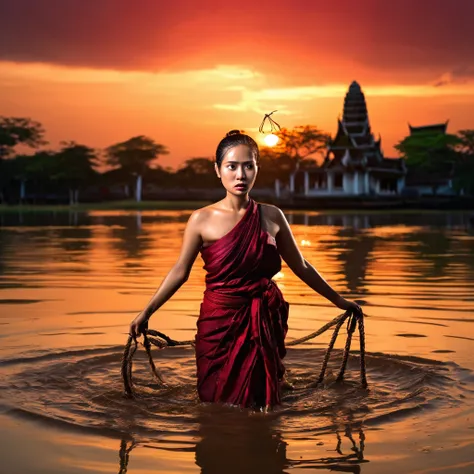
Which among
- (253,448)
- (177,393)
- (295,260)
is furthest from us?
(177,393)

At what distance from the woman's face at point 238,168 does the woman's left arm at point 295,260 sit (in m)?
0.27

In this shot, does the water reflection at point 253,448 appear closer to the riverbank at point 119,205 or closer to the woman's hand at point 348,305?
the woman's hand at point 348,305

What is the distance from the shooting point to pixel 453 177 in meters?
67.9

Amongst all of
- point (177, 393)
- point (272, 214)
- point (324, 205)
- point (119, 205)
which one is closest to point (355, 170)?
point (324, 205)

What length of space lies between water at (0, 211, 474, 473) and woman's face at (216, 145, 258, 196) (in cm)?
115

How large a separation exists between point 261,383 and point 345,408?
1.60 feet

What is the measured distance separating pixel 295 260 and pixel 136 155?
79.5m

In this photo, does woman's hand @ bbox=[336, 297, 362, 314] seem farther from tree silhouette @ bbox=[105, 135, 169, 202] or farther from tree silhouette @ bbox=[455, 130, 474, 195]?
tree silhouette @ bbox=[105, 135, 169, 202]

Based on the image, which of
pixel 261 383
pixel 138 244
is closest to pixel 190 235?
pixel 261 383

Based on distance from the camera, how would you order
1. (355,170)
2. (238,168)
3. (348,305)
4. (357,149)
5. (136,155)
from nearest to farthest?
1. (238,168)
2. (348,305)
3. (355,170)
4. (357,149)
5. (136,155)

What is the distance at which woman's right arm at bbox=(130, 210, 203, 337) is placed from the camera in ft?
16.9

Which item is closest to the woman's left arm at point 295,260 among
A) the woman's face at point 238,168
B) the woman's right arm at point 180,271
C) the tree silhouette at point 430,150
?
the woman's face at point 238,168

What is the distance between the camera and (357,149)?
70062 millimetres

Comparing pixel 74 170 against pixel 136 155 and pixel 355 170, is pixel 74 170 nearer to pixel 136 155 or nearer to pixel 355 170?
pixel 136 155
